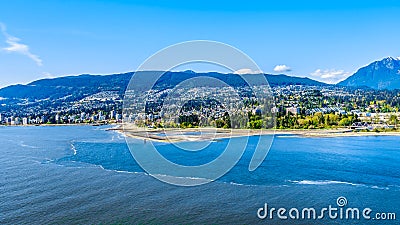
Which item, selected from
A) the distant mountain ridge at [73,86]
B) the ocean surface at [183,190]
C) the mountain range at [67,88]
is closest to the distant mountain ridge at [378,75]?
the mountain range at [67,88]

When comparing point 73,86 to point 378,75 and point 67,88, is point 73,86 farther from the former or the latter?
point 378,75

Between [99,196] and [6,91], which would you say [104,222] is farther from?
[6,91]

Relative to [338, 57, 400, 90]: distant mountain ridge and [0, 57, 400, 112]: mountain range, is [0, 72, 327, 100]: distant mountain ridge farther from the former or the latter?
[338, 57, 400, 90]: distant mountain ridge

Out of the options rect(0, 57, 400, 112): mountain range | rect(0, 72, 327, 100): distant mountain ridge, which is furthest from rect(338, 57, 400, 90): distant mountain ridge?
rect(0, 72, 327, 100): distant mountain ridge

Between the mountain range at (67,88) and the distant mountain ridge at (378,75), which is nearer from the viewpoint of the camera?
the mountain range at (67,88)

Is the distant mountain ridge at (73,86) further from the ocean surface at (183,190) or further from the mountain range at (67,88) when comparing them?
the ocean surface at (183,190)

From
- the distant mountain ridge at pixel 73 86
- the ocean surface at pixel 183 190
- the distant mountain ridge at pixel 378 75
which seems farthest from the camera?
the distant mountain ridge at pixel 378 75

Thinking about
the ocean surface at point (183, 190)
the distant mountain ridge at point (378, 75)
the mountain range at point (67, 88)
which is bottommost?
the ocean surface at point (183, 190)

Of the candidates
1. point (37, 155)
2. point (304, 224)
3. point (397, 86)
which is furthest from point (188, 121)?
point (397, 86)
